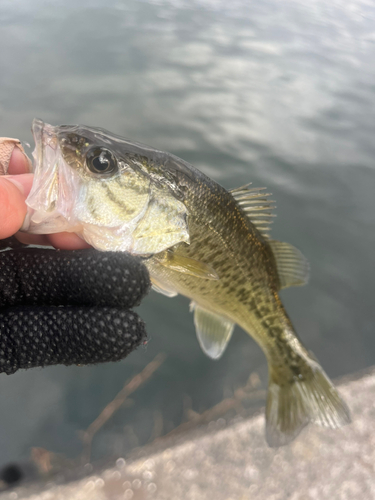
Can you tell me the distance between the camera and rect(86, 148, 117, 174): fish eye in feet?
4.24

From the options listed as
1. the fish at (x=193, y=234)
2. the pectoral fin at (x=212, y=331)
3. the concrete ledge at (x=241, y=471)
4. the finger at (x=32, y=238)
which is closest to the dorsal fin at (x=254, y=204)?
the fish at (x=193, y=234)

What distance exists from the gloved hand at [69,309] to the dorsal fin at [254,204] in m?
0.73

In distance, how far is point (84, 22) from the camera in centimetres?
795

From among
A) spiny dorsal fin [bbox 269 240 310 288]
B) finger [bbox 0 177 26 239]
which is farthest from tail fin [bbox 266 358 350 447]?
finger [bbox 0 177 26 239]

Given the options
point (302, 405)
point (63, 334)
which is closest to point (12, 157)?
point (63, 334)

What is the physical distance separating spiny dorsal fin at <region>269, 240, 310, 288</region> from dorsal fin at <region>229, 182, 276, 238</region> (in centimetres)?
23

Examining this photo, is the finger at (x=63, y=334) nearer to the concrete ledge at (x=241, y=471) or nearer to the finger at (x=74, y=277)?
the finger at (x=74, y=277)

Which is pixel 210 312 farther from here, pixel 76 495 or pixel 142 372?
pixel 76 495

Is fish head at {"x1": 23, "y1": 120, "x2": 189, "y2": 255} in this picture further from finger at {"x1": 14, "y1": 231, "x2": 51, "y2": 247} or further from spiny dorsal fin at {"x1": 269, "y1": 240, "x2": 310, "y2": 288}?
spiny dorsal fin at {"x1": 269, "y1": 240, "x2": 310, "y2": 288}

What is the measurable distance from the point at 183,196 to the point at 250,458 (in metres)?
1.56

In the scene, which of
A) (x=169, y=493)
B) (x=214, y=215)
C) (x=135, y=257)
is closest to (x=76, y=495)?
(x=169, y=493)

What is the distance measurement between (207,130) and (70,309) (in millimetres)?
4582

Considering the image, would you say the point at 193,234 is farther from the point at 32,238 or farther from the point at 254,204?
the point at 32,238

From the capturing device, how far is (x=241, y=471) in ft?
6.20
